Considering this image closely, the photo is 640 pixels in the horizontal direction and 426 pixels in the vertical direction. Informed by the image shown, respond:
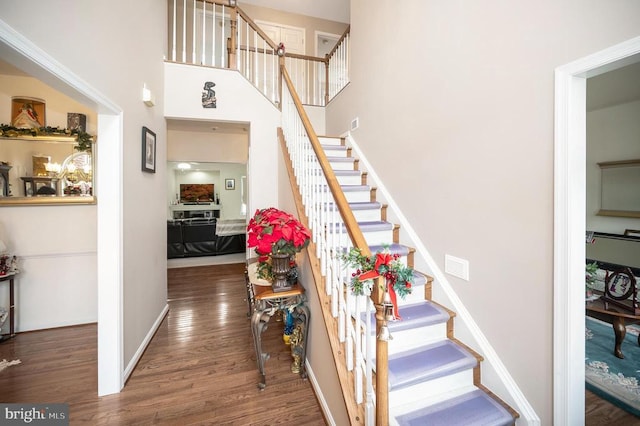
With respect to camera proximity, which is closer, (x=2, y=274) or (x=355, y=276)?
(x=355, y=276)

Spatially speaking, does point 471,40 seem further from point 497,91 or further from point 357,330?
point 357,330

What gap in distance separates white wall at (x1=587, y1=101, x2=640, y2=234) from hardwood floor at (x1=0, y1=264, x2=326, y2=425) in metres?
5.42

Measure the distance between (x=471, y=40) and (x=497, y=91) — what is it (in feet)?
1.62

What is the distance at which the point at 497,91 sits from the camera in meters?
1.65

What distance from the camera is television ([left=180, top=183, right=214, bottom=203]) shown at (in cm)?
994

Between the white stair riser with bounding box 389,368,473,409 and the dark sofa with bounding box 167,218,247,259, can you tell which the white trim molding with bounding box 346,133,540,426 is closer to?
the white stair riser with bounding box 389,368,473,409

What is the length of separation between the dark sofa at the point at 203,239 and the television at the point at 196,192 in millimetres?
3899

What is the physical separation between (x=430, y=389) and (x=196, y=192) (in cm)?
1029

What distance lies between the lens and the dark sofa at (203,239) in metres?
6.07

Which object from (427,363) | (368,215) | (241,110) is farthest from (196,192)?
(427,363)

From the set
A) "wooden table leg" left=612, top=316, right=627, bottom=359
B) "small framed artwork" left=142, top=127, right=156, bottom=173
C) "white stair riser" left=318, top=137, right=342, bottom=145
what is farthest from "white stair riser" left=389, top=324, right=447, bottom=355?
"white stair riser" left=318, top=137, right=342, bottom=145

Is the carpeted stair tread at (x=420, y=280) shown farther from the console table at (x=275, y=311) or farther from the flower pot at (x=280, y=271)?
the flower pot at (x=280, y=271)

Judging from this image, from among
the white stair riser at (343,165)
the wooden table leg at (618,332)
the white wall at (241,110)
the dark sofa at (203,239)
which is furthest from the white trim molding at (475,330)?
the dark sofa at (203,239)

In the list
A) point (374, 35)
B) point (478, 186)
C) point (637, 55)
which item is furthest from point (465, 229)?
point (374, 35)
